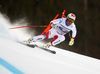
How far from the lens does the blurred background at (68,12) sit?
9.36 metres

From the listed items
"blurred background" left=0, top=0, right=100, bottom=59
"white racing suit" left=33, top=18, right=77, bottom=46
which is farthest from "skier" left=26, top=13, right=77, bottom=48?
"blurred background" left=0, top=0, right=100, bottom=59

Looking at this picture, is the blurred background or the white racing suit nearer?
the white racing suit

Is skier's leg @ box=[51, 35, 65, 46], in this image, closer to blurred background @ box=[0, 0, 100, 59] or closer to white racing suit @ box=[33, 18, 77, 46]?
white racing suit @ box=[33, 18, 77, 46]

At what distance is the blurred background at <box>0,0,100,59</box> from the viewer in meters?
9.36

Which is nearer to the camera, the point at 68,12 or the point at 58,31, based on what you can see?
the point at 58,31

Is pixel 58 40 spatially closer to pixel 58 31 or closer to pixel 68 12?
pixel 58 31

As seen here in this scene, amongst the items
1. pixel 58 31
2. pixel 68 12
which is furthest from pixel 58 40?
pixel 68 12

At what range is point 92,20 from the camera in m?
9.16

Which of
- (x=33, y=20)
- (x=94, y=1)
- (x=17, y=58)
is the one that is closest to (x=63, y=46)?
(x=33, y=20)

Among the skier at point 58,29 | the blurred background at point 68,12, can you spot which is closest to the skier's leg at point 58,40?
the skier at point 58,29

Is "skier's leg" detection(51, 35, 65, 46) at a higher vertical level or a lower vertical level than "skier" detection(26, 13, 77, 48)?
lower

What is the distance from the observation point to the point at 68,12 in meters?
9.90

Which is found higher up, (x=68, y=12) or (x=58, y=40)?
(x=58, y=40)

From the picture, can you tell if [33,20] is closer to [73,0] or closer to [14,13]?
[14,13]
